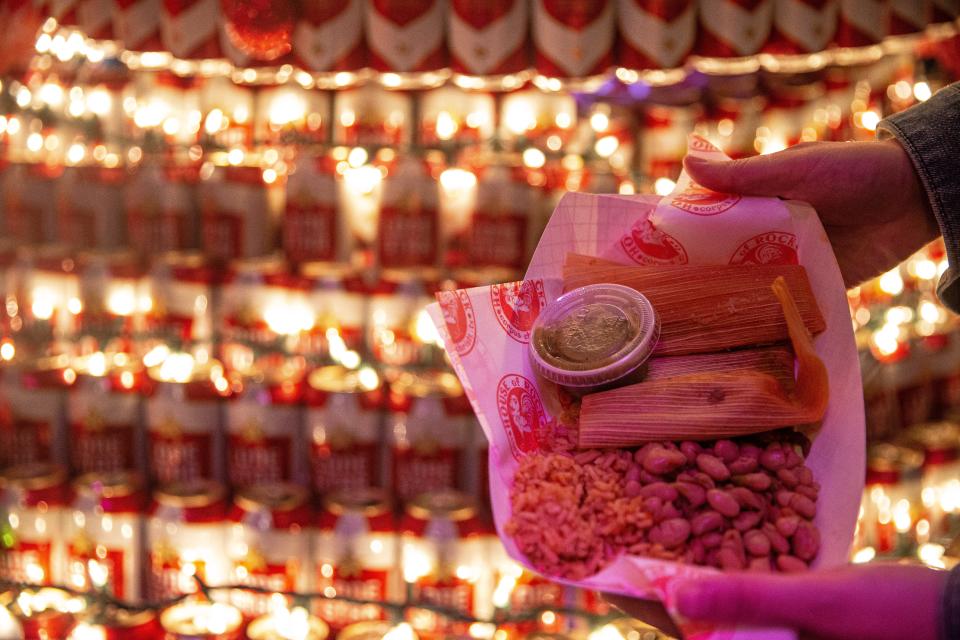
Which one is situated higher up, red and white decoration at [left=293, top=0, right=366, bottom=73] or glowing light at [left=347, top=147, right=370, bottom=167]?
red and white decoration at [left=293, top=0, right=366, bottom=73]

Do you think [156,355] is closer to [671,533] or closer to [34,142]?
[34,142]

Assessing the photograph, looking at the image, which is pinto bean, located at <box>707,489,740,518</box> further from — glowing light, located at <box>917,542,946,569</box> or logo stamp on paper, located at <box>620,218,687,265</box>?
glowing light, located at <box>917,542,946,569</box>

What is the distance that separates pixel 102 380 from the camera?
1.83m

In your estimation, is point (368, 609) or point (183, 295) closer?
point (368, 609)

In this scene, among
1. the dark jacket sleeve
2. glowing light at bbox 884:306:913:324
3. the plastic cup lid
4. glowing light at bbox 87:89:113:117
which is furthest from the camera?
glowing light at bbox 87:89:113:117

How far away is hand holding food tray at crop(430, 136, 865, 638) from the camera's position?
74 cm

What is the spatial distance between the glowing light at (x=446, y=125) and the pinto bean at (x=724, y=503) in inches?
55.1

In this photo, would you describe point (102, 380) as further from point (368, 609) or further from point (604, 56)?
point (604, 56)

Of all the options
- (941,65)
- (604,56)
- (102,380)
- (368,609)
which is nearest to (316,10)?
(604,56)

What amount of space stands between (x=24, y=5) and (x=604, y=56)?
140 cm

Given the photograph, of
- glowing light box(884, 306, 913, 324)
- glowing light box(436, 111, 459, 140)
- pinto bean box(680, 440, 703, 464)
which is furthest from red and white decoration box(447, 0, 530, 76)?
pinto bean box(680, 440, 703, 464)

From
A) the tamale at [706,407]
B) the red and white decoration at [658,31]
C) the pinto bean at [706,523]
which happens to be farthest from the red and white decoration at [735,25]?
the pinto bean at [706,523]

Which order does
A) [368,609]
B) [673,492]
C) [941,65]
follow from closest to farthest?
[673,492], [368,609], [941,65]

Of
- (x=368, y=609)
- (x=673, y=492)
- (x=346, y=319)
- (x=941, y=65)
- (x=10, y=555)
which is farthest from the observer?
(x=941, y=65)
